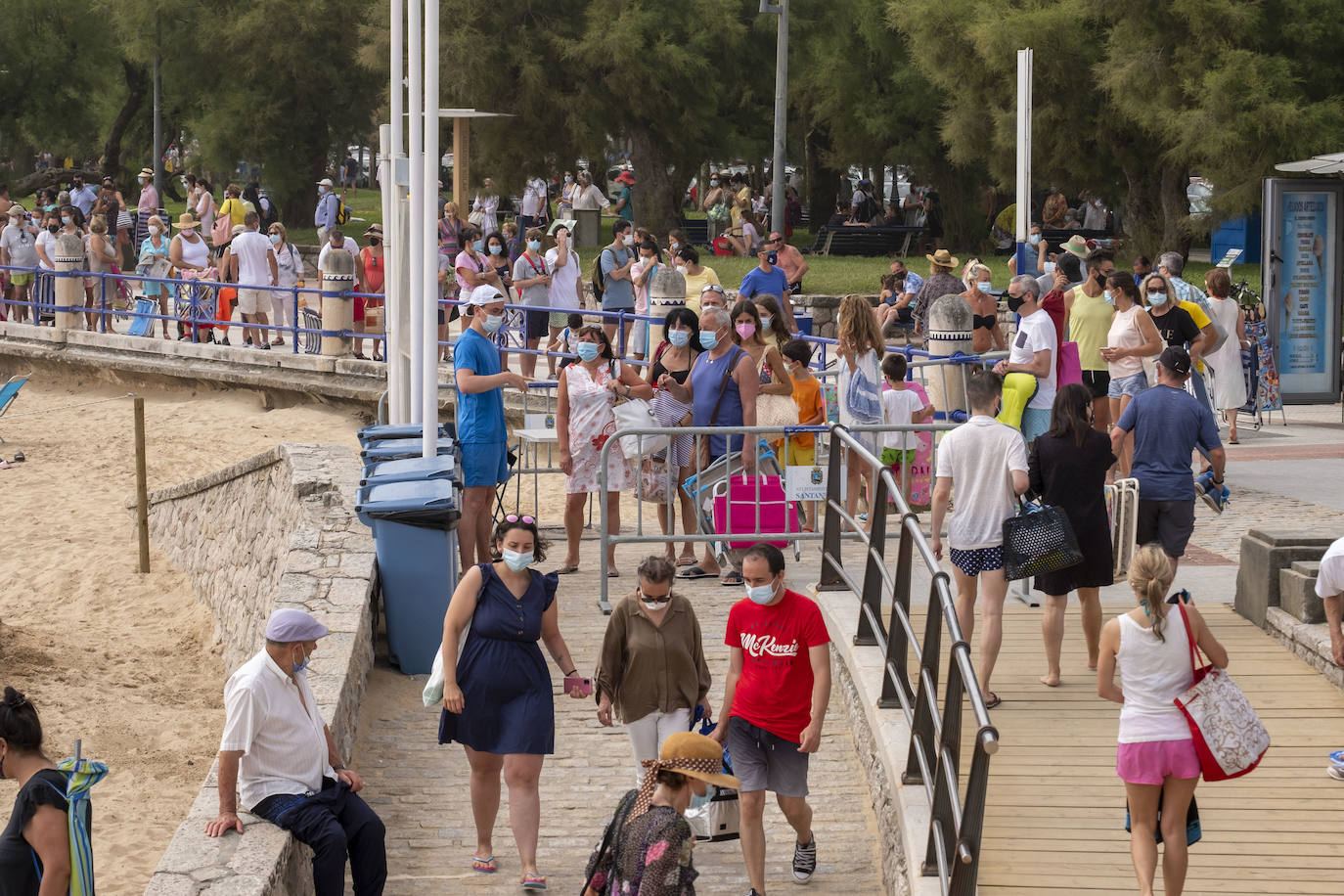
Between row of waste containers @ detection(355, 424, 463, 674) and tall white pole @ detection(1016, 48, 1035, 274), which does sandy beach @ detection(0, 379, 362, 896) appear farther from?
tall white pole @ detection(1016, 48, 1035, 274)

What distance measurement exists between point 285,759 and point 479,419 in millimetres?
4041

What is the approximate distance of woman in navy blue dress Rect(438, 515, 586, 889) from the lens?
6.84 metres

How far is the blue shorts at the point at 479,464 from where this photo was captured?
33.3 ft

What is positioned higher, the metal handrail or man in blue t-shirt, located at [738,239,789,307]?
man in blue t-shirt, located at [738,239,789,307]

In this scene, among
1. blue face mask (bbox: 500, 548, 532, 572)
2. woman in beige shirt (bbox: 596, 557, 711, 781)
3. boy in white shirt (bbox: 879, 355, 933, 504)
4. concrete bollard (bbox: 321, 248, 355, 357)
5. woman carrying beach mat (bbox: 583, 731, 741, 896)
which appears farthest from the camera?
concrete bollard (bbox: 321, 248, 355, 357)

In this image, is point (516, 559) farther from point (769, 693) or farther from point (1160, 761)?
point (1160, 761)

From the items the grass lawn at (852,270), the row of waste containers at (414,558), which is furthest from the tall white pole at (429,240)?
the grass lawn at (852,270)

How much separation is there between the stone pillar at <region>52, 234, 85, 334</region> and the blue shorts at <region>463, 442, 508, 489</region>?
52.4ft

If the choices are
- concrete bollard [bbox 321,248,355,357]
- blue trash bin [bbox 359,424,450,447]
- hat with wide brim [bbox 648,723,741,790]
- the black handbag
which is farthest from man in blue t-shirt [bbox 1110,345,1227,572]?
concrete bollard [bbox 321,248,355,357]

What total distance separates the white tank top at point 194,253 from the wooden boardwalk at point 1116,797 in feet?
57.6

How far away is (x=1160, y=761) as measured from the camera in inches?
233

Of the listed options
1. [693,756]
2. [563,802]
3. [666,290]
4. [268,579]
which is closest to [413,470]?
[563,802]

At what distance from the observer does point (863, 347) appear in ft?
36.6

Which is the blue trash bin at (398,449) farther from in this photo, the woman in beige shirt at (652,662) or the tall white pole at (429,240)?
the woman in beige shirt at (652,662)
